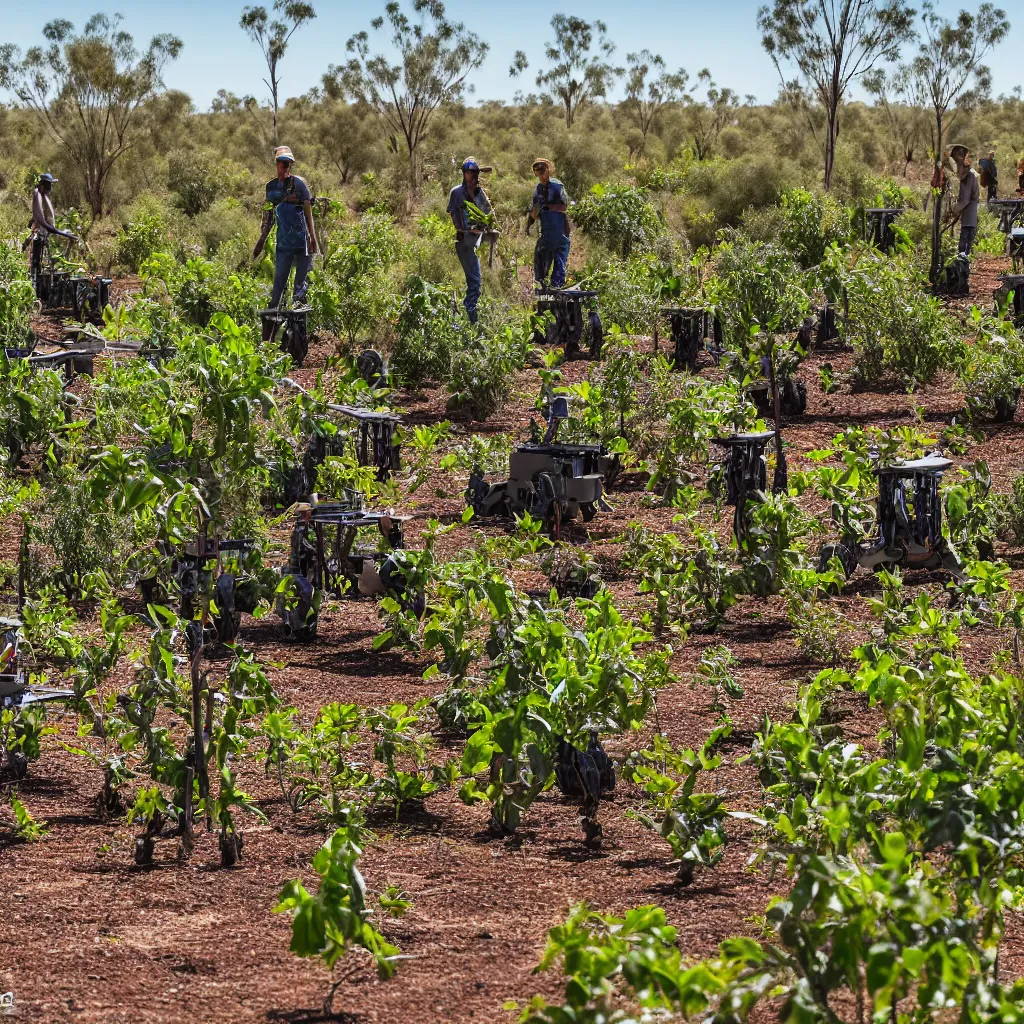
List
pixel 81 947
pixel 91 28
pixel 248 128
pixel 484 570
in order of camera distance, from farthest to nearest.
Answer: pixel 248 128 < pixel 91 28 < pixel 484 570 < pixel 81 947

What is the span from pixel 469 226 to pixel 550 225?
1.11m

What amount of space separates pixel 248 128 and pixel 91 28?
551 inches

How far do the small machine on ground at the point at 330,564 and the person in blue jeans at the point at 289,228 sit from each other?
20.1 feet

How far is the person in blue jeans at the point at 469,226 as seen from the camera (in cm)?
1293

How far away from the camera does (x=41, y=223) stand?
15648mm

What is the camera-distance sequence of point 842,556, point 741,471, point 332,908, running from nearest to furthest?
point 332,908 → point 842,556 → point 741,471

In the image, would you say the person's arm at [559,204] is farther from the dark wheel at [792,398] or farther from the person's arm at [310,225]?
the dark wheel at [792,398]

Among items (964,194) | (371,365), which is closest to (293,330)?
(371,365)

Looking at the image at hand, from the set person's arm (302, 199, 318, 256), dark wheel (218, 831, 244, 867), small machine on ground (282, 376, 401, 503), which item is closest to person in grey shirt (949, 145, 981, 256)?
person's arm (302, 199, 318, 256)

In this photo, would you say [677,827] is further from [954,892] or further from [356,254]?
[356,254]

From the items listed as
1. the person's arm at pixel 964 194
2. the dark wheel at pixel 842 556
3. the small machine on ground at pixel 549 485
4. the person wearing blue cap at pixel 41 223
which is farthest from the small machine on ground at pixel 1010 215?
the dark wheel at pixel 842 556

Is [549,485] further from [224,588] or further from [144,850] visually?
[144,850]

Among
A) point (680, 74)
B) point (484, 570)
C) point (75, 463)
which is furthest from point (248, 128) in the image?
point (484, 570)

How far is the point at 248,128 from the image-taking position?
136ft
